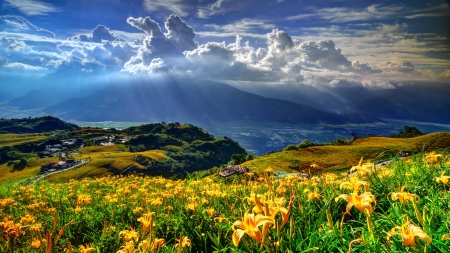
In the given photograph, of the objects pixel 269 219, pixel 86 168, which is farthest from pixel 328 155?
pixel 86 168

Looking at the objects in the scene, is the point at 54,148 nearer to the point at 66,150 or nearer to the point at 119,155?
A: the point at 66,150

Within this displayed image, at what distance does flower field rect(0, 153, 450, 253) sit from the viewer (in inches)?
82.2

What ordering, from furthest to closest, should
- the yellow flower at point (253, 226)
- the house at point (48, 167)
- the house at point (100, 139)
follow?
the house at point (100, 139) < the house at point (48, 167) < the yellow flower at point (253, 226)

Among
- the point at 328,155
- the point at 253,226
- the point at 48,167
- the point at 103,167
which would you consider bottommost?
the point at 48,167

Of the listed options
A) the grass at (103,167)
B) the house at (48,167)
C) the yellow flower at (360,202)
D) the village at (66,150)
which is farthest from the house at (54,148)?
the yellow flower at (360,202)

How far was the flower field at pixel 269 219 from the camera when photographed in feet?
6.85

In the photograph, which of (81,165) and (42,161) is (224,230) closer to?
(81,165)

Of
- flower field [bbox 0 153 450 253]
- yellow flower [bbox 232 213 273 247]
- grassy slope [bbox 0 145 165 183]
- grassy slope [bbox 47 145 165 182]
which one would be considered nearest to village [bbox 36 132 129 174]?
grassy slope [bbox 0 145 165 183]

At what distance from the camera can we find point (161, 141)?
185m

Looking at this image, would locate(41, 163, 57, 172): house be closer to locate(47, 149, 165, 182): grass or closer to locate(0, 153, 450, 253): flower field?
locate(47, 149, 165, 182): grass

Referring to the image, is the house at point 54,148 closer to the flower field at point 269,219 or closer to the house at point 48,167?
the house at point 48,167

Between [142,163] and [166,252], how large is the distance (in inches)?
4945

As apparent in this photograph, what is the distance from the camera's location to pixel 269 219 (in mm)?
1733

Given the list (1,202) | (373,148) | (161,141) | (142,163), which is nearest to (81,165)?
(142,163)
